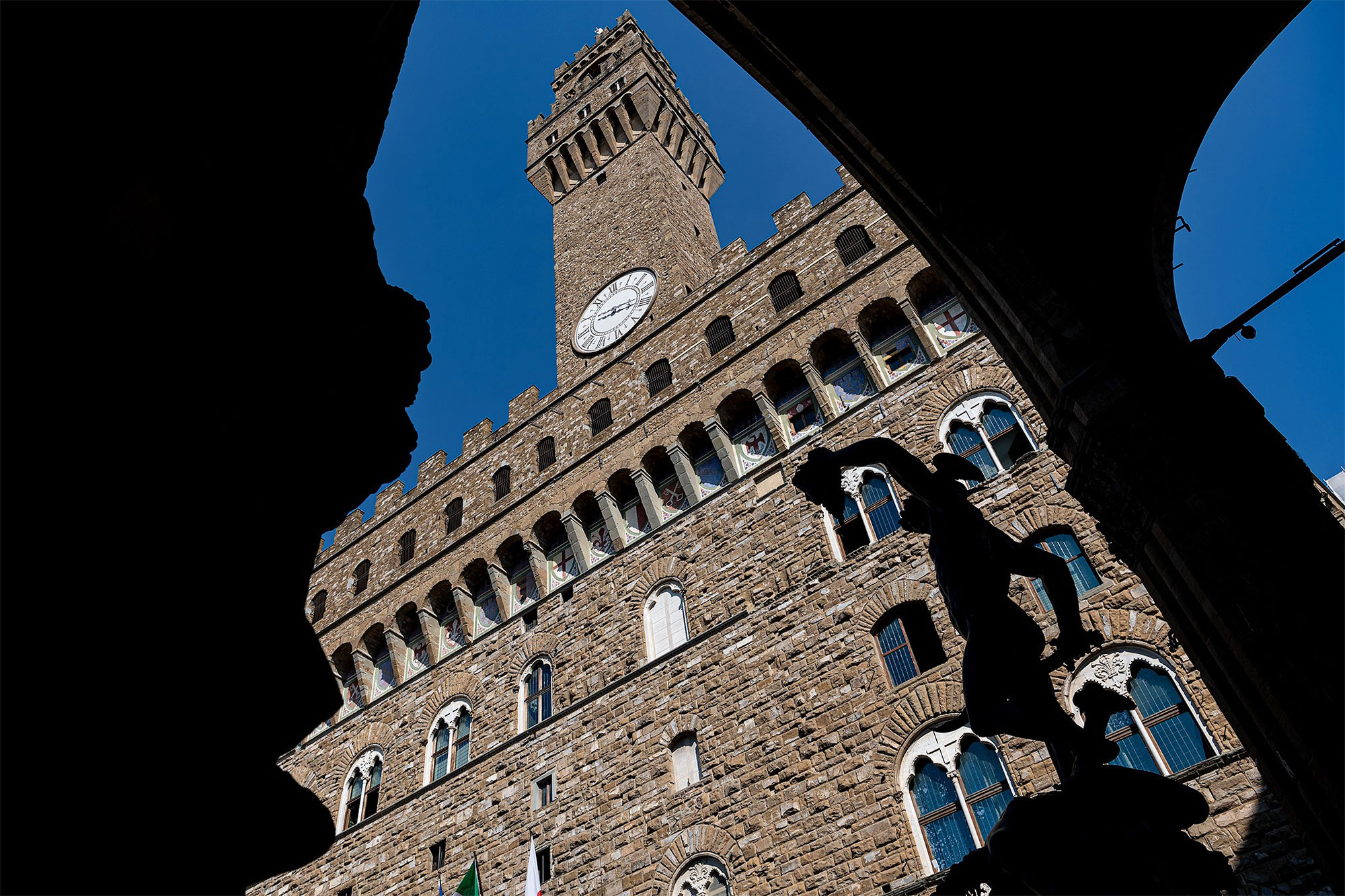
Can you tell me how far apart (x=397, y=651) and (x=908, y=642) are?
1031cm

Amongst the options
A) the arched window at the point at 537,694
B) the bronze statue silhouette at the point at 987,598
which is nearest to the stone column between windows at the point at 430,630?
the arched window at the point at 537,694

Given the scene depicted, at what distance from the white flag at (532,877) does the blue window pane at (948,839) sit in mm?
4567

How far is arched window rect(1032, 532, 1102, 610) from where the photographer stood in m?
9.70

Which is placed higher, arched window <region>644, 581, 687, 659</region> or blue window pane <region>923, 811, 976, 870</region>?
arched window <region>644, 581, 687, 659</region>

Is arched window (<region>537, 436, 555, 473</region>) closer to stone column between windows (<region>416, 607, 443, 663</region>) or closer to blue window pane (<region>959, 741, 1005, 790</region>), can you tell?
stone column between windows (<region>416, 607, 443, 663</region>)

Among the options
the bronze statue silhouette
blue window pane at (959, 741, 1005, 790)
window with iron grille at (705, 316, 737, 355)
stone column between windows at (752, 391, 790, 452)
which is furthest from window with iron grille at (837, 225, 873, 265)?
the bronze statue silhouette

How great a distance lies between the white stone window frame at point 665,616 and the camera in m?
12.7

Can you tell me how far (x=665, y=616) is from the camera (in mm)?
13273

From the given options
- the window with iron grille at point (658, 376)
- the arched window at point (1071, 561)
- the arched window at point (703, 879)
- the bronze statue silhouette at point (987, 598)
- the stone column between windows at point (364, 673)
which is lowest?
the bronze statue silhouette at point (987, 598)

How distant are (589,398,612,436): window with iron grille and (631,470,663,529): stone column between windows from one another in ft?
5.71

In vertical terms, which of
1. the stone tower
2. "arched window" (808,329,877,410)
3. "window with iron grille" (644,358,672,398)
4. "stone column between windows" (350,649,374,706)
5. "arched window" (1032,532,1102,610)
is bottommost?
"arched window" (1032,532,1102,610)

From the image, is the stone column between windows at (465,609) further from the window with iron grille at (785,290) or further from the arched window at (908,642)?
the arched window at (908,642)

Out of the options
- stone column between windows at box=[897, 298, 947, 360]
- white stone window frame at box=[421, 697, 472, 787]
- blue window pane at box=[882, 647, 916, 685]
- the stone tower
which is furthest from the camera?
the stone tower

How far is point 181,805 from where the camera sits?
1468mm
